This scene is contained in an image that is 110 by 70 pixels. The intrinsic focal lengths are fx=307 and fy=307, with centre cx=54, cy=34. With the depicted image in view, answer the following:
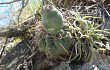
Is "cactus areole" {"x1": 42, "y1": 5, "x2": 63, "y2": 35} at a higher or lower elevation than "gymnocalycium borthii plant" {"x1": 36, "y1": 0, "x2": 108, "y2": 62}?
higher

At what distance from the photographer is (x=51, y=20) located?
153 cm

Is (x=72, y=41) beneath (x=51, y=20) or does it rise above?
beneath

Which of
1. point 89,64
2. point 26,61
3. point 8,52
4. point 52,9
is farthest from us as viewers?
point 8,52

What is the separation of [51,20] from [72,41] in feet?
0.60

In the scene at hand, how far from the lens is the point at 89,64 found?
166cm

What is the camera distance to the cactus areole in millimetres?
1527

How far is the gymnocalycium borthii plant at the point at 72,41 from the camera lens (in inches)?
63.1

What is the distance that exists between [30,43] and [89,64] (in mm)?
427

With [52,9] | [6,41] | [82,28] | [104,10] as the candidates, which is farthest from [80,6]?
[6,41]

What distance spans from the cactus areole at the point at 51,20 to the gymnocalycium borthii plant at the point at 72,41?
43 millimetres

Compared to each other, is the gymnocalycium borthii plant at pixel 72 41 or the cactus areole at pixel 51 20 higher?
the cactus areole at pixel 51 20

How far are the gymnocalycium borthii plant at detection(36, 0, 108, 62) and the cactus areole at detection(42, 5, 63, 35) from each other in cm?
4

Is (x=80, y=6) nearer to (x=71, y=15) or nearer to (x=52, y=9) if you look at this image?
(x=71, y=15)

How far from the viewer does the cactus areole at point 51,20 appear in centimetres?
153
